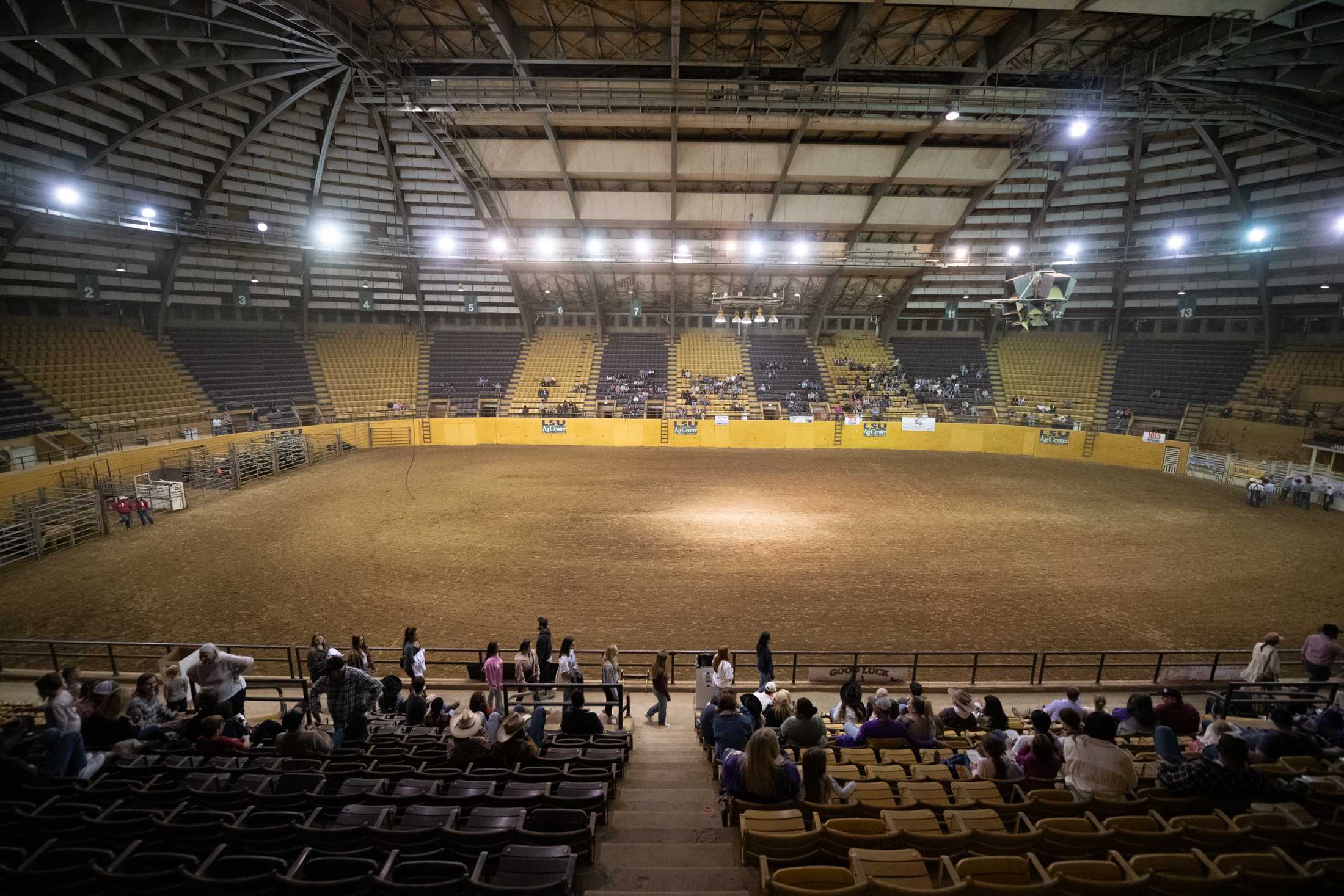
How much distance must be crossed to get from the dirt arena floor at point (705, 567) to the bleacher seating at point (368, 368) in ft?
32.6

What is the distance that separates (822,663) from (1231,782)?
5.32m

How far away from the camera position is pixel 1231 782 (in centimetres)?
426

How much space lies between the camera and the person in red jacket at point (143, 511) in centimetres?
1556

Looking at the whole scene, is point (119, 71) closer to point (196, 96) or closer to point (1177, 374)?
point (196, 96)

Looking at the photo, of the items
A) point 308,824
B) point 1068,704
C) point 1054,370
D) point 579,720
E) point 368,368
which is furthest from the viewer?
point 1054,370

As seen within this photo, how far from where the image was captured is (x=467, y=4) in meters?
15.2

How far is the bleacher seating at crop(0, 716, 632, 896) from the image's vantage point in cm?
306

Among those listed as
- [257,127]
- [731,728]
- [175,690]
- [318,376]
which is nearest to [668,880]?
[731,728]

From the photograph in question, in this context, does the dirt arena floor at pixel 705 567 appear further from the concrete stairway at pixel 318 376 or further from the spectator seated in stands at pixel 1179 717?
the concrete stairway at pixel 318 376

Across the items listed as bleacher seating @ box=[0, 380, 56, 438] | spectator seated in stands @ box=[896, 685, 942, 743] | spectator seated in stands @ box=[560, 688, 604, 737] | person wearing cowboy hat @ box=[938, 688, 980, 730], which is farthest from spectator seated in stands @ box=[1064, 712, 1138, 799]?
bleacher seating @ box=[0, 380, 56, 438]

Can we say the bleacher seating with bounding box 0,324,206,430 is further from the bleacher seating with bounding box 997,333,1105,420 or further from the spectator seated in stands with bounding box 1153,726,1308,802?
the bleacher seating with bounding box 997,333,1105,420

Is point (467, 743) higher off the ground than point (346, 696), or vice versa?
point (467, 743)

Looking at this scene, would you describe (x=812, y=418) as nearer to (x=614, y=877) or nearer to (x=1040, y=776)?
(x=1040, y=776)

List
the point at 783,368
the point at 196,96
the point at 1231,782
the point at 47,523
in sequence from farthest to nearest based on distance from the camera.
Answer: the point at 783,368 → the point at 196,96 → the point at 47,523 → the point at 1231,782
